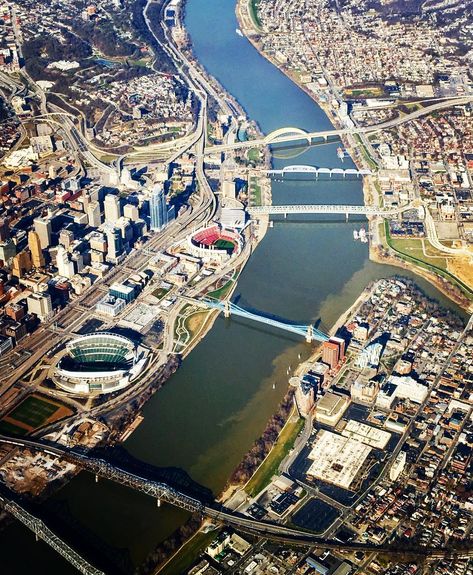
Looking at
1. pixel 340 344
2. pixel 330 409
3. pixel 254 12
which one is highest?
pixel 254 12

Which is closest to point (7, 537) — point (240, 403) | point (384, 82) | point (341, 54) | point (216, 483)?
point (216, 483)

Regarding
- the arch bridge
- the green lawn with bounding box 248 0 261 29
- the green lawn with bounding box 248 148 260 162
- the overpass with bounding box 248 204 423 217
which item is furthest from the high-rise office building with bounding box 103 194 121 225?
the green lawn with bounding box 248 0 261 29

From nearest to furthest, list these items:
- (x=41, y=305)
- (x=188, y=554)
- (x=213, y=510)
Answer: (x=188, y=554) < (x=213, y=510) < (x=41, y=305)

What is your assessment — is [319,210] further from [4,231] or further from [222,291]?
[4,231]

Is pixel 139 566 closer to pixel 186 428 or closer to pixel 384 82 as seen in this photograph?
pixel 186 428

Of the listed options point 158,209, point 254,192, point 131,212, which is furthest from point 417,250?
point 131,212

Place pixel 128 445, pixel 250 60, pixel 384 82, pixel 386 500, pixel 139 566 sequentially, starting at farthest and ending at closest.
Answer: pixel 250 60 < pixel 384 82 < pixel 128 445 < pixel 386 500 < pixel 139 566

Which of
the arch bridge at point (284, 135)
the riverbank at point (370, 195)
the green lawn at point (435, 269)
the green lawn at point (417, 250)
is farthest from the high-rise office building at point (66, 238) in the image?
the arch bridge at point (284, 135)
